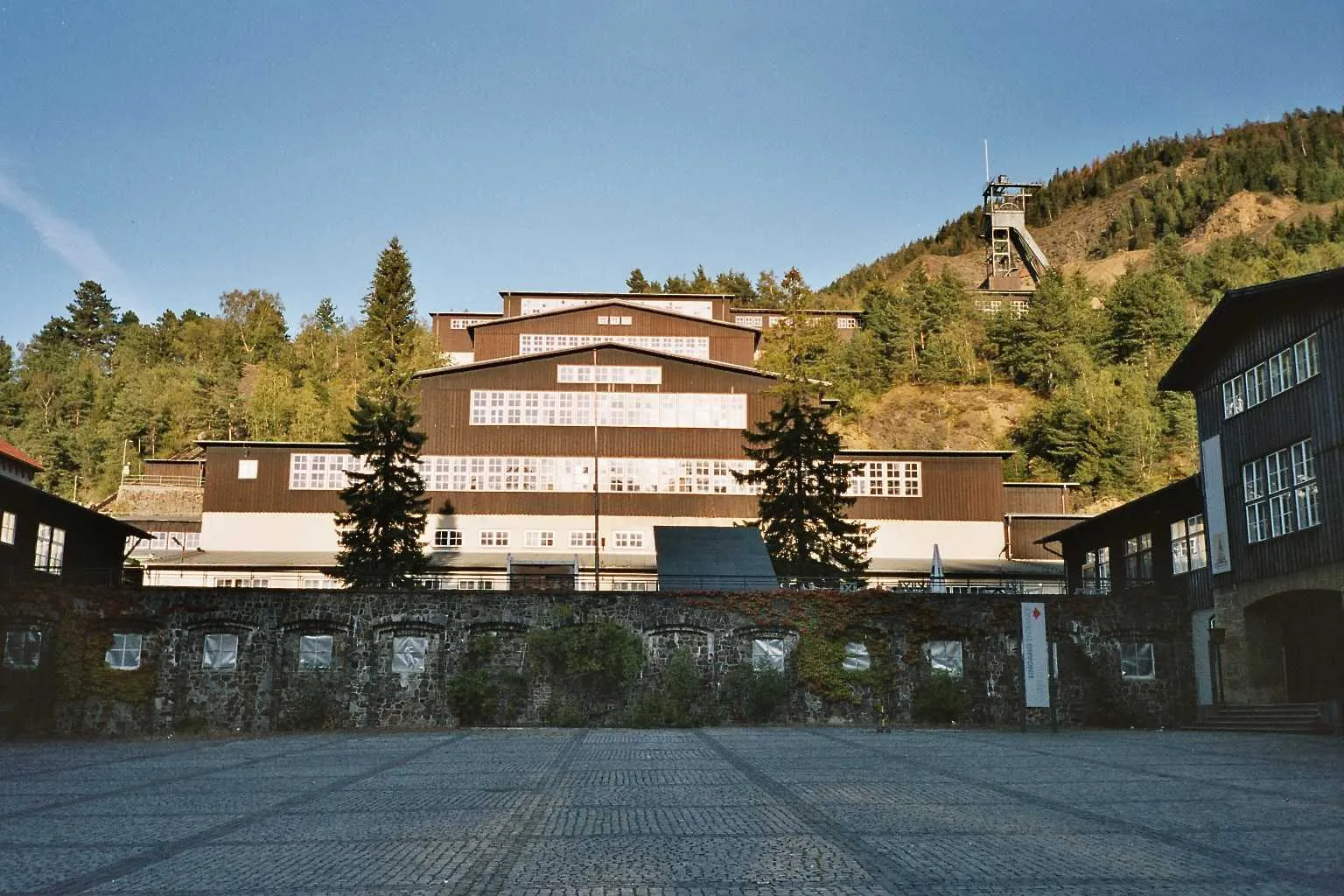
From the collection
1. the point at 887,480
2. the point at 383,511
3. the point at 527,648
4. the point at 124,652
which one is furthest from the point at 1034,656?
the point at 124,652

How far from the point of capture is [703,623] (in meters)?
33.2

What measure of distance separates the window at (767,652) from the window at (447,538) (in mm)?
18042

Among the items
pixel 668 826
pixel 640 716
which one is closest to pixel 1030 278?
pixel 640 716

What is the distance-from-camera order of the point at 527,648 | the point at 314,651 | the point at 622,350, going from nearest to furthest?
1. the point at 527,648
2. the point at 314,651
3. the point at 622,350

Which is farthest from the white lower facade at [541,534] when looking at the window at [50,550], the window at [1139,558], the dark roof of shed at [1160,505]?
the window at [50,550]

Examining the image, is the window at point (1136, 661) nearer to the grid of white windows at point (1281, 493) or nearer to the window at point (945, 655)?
the window at point (945, 655)

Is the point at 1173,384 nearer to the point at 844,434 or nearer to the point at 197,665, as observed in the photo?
the point at 197,665

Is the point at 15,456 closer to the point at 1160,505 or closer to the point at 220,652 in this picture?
the point at 220,652

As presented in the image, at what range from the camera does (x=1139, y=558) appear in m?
36.8

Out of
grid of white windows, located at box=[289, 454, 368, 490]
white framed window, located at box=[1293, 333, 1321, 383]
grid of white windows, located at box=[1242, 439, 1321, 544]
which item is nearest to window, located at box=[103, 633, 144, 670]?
grid of white windows, located at box=[289, 454, 368, 490]

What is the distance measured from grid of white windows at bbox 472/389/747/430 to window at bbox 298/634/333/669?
1748 cm

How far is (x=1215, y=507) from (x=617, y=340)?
35744mm

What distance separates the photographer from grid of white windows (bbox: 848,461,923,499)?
→ 1940 inches

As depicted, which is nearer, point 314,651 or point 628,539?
point 314,651
